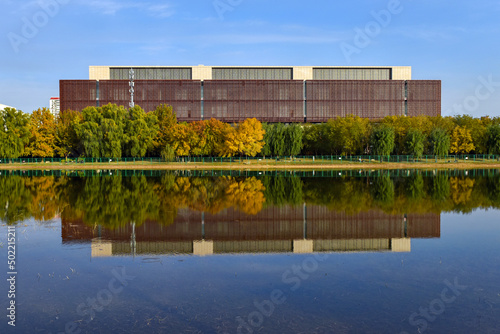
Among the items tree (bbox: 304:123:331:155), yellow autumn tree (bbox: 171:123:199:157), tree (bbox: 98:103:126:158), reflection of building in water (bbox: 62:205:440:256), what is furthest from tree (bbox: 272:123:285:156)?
reflection of building in water (bbox: 62:205:440:256)

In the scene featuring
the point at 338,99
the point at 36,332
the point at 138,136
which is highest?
the point at 338,99

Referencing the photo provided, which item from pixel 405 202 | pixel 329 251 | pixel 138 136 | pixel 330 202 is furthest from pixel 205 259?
pixel 138 136

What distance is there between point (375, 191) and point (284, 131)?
63.1 meters

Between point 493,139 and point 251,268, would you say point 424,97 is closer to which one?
point 493,139

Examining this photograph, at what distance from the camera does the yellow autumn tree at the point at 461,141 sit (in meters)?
101

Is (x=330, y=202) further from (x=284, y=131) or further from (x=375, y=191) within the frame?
(x=284, y=131)

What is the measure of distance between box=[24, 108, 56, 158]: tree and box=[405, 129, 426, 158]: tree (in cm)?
7165

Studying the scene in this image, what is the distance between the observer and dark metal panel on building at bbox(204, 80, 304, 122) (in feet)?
448

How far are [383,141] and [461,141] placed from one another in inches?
873

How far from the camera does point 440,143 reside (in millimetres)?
93875

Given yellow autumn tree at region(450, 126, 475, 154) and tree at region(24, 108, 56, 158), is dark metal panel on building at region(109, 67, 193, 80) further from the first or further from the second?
yellow autumn tree at region(450, 126, 475, 154)

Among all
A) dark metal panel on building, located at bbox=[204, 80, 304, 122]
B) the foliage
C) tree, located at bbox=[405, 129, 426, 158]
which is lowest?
the foliage

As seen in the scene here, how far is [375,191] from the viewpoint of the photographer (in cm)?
3984

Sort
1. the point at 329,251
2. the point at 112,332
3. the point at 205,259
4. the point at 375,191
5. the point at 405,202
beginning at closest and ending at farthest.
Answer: the point at 112,332
the point at 205,259
the point at 329,251
the point at 405,202
the point at 375,191
